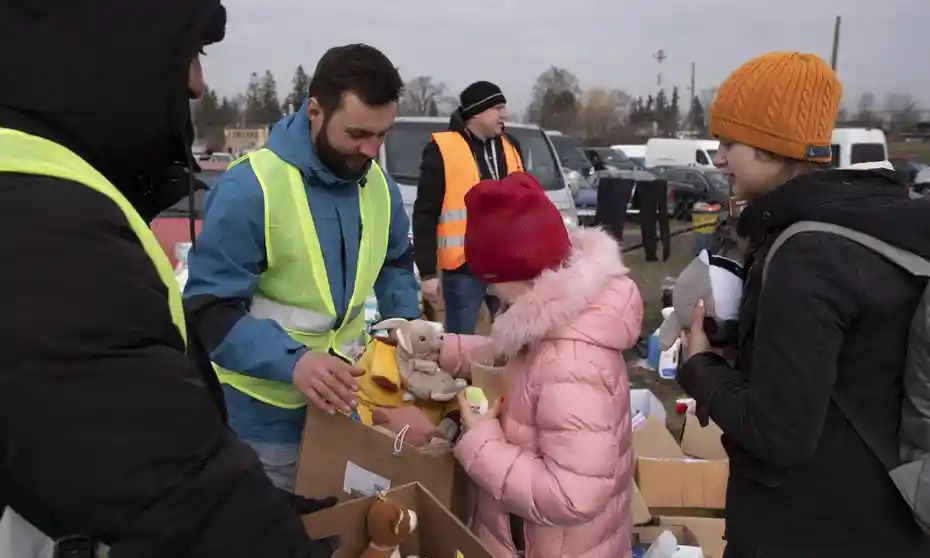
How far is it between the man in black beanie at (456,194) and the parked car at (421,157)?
1909mm

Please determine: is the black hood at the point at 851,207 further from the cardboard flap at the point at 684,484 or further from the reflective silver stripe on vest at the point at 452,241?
the reflective silver stripe on vest at the point at 452,241

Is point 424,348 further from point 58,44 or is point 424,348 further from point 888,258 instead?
point 58,44

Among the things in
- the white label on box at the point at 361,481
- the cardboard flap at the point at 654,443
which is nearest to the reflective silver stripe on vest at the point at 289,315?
the white label on box at the point at 361,481

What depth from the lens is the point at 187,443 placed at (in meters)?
0.90

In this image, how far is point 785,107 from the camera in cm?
161

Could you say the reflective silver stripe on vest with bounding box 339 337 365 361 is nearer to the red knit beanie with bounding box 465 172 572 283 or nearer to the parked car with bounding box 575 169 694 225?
the red knit beanie with bounding box 465 172 572 283

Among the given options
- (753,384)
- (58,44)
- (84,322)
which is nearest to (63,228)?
(84,322)

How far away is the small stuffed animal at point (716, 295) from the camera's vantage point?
66.4 inches

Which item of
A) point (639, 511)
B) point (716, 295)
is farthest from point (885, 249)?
point (639, 511)

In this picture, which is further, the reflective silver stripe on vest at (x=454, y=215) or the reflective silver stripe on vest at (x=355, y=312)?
the reflective silver stripe on vest at (x=454, y=215)

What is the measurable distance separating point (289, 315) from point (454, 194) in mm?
2635

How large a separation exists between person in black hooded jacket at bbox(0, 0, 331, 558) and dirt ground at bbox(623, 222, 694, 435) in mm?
3346

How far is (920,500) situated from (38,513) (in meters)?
1.50

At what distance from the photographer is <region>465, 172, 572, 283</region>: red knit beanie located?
1.76 meters
